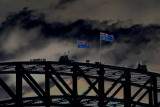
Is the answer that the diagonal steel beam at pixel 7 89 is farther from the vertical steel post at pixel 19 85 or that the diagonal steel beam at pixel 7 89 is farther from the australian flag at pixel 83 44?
the australian flag at pixel 83 44

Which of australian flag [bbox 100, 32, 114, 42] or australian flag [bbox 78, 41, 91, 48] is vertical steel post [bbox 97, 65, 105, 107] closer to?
australian flag [bbox 78, 41, 91, 48]

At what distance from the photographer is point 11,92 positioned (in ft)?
183

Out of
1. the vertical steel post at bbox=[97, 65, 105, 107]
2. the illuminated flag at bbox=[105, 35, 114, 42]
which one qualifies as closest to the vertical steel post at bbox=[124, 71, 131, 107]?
the vertical steel post at bbox=[97, 65, 105, 107]

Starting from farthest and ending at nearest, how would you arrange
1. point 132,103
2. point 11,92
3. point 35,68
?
point 132,103 < point 35,68 < point 11,92

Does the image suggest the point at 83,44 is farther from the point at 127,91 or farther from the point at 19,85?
the point at 19,85

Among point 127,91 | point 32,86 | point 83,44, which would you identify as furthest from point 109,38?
point 32,86

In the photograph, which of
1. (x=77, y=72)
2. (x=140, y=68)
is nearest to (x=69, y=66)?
(x=77, y=72)

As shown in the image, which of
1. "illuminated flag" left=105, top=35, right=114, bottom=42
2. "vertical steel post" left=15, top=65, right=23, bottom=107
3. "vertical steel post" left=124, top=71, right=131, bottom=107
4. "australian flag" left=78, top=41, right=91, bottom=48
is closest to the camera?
"vertical steel post" left=15, top=65, right=23, bottom=107

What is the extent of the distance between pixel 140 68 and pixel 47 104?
16.0 meters

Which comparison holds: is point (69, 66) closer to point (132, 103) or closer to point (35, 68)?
point (35, 68)

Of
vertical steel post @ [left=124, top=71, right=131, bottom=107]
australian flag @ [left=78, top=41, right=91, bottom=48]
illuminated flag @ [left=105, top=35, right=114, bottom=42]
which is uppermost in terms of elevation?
illuminated flag @ [left=105, top=35, right=114, bottom=42]

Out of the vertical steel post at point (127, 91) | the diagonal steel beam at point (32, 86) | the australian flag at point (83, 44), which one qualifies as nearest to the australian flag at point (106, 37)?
the australian flag at point (83, 44)

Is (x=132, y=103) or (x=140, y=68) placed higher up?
(x=140, y=68)

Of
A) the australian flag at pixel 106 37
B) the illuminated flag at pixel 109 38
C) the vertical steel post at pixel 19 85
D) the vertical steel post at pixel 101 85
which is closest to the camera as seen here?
the vertical steel post at pixel 19 85
